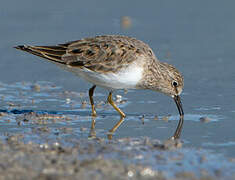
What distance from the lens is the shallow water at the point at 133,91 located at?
30.3ft

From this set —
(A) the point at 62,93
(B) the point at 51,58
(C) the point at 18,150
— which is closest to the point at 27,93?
(A) the point at 62,93

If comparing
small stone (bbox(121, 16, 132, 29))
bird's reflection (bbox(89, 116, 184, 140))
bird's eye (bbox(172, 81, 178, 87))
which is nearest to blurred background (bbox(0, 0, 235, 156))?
small stone (bbox(121, 16, 132, 29))

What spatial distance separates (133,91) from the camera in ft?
37.5

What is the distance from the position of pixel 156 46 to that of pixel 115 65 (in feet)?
11.3

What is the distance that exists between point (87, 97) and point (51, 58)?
4.68 feet

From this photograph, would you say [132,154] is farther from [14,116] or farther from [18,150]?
[14,116]

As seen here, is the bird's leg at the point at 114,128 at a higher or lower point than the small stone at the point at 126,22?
lower

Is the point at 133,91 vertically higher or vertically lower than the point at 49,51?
lower

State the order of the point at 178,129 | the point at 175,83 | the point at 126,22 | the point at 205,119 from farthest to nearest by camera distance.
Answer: the point at 126,22
the point at 175,83
the point at 205,119
the point at 178,129

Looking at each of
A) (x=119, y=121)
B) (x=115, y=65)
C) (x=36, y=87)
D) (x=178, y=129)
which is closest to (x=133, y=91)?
(x=115, y=65)

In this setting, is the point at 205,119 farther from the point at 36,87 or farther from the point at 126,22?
the point at 126,22

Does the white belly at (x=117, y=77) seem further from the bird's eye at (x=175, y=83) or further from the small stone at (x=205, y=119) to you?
the small stone at (x=205, y=119)

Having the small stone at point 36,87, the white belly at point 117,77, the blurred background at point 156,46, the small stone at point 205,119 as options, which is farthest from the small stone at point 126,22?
the small stone at point 205,119

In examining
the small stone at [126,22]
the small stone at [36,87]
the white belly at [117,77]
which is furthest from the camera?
the small stone at [126,22]
